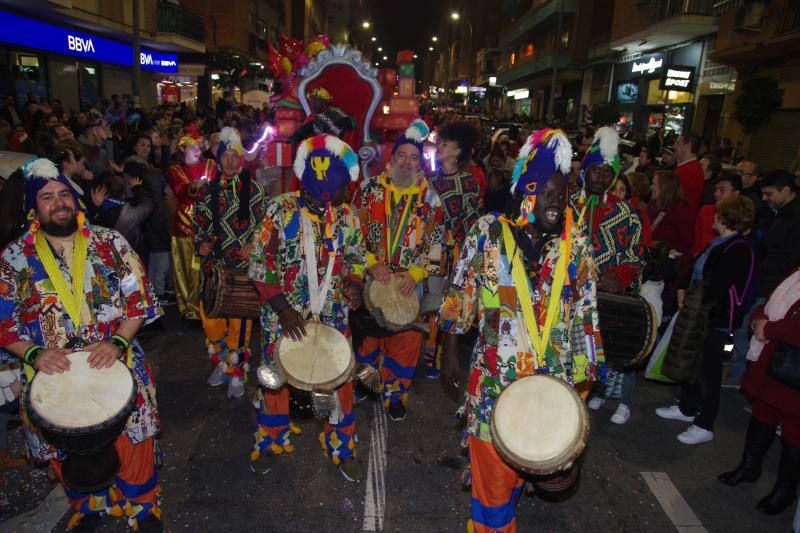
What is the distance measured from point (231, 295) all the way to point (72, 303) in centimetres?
133

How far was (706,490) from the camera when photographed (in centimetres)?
396

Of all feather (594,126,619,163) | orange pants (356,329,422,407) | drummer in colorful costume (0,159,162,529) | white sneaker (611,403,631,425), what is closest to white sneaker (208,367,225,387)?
orange pants (356,329,422,407)

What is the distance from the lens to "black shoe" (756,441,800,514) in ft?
11.9

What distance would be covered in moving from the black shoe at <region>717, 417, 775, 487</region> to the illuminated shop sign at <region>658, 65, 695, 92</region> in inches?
700

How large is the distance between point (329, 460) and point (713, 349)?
3.27 m

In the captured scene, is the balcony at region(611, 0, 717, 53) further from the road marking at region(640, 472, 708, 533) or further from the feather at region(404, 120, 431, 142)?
the road marking at region(640, 472, 708, 533)

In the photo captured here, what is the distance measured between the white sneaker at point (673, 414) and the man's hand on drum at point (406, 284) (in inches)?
112

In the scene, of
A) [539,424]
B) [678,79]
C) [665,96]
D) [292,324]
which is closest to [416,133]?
[292,324]

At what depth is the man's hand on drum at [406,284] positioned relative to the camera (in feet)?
12.9

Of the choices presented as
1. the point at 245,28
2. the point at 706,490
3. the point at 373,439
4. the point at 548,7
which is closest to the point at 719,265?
the point at 706,490

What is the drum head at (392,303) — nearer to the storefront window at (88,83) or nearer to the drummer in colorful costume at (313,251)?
the drummer in colorful costume at (313,251)

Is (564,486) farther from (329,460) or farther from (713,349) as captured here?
(713,349)

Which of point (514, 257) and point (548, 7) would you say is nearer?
point (514, 257)

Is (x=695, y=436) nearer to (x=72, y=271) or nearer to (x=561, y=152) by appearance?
(x=561, y=152)
